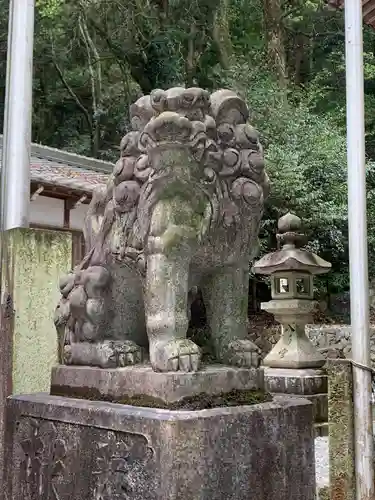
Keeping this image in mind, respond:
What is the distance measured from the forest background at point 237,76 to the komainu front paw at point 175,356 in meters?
9.16

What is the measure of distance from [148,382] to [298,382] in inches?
180

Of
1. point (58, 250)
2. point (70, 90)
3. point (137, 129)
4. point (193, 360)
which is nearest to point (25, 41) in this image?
point (58, 250)

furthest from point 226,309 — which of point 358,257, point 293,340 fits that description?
point 293,340

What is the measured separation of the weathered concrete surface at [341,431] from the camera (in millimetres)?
4039

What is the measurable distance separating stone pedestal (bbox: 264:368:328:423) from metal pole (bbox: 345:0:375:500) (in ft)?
6.04

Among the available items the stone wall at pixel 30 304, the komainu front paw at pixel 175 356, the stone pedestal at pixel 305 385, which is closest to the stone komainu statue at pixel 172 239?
the komainu front paw at pixel 175 356

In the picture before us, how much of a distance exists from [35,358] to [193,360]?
1450 mm

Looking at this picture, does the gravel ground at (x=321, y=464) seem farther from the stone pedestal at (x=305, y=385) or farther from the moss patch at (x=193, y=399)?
the moss patch at (x=193, y=399)

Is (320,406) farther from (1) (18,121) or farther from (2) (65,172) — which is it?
(2) (65,172)

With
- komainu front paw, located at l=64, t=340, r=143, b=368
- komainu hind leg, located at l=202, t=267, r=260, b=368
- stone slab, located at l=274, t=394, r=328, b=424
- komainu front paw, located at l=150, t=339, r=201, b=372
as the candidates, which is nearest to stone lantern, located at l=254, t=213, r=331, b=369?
stone slab, located at l=274, t=394, r=328, b=424

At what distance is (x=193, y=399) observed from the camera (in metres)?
1.96

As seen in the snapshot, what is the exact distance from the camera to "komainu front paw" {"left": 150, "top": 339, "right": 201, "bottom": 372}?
1996 millimetres

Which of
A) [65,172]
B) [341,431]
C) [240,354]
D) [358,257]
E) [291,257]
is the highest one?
[65,172]

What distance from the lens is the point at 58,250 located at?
333 centimetres
